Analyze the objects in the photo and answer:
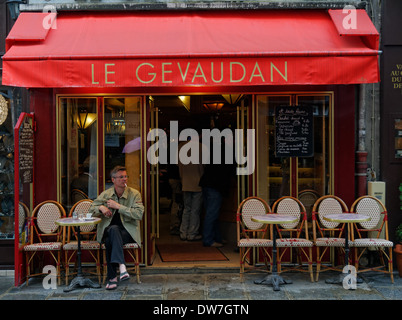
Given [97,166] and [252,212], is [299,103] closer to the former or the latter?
[252,212]

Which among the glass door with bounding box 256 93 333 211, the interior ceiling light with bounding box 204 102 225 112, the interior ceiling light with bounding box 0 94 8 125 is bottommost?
the glass door with bounding box 256 93 333 211

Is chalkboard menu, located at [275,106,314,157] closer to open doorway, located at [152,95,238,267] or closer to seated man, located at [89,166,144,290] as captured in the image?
open doorway, located at [152,95,238,267]

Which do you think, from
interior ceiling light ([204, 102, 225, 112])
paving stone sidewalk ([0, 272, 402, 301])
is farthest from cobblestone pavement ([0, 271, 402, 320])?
interior ceiling light ([204, 102, 225, 112])

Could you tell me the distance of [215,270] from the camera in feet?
22.3

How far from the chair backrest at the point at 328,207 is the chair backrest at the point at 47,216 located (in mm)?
3673

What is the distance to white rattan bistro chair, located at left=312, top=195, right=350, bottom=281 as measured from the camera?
643 cm

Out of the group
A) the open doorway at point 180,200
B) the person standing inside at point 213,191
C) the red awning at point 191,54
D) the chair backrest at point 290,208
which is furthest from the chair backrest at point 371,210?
the person standing inside at point 213,191

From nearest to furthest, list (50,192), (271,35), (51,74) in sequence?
(51,74) → (271,35) → (50,192)

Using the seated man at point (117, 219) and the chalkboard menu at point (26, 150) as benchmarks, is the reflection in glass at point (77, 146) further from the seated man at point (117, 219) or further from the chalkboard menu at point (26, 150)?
the seated man at point (117, 219)

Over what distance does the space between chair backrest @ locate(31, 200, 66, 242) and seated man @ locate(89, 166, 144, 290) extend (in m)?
0.77

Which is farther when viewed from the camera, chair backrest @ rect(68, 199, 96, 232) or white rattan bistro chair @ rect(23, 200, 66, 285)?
chair backrest @ rect(68, 199, 96, 232)
